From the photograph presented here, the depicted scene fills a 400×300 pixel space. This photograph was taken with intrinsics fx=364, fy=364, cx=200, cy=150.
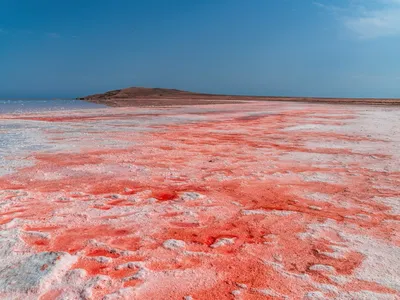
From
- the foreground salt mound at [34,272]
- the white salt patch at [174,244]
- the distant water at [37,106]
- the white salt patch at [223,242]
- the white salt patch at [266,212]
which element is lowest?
the distant water at [37,106]

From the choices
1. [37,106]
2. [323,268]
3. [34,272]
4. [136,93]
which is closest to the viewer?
[34,272]

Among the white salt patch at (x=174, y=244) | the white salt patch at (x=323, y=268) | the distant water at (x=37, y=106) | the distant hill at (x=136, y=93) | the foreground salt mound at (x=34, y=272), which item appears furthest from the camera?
the distant hill at (x=136, y=93)

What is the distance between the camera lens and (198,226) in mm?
3926

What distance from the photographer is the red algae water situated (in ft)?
9.00

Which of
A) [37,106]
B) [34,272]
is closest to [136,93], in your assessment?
[37,106]

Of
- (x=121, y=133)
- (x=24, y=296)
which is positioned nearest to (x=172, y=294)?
(x=24, y=296)

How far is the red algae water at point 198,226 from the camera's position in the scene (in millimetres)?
2744

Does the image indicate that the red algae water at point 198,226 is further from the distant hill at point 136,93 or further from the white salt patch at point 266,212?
the distant hill at point 136,93

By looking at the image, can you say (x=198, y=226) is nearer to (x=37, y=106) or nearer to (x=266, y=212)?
(x=266, y=212)

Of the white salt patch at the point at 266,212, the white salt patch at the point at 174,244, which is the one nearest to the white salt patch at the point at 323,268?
the white salt patch at the point at 174,244

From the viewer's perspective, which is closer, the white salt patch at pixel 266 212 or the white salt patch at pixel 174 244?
the white salt patch at pixel 174 244

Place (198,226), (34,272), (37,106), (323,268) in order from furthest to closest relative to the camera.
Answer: (37,106), (198,226), (323,268), (34,272)

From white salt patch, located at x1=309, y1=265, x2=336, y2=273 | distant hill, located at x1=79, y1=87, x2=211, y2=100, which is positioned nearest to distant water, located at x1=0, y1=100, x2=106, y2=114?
distant hill, located at x1=79, y1=87, x2=211, y2=100

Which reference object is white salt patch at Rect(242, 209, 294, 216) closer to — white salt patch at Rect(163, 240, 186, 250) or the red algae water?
the red algae water
